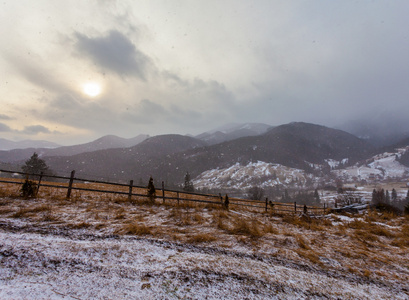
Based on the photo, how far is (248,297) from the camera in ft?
8.64

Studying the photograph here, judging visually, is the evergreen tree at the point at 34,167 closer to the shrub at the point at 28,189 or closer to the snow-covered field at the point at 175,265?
the shrub at the point at 28,189

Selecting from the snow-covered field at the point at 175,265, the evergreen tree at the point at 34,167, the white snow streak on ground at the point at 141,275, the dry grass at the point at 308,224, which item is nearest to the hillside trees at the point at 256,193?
the dry grass at the point at 308,224

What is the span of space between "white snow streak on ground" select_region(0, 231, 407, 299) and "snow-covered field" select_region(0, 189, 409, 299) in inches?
0.6

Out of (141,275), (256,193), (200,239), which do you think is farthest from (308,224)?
(256,193)

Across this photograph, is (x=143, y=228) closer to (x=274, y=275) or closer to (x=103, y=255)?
(x=103, y=255)

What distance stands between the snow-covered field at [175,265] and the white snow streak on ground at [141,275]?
1 cm

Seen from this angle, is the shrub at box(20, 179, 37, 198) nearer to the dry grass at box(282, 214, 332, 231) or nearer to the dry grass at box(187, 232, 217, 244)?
the dry grass at box(187, 232, 217, 244)

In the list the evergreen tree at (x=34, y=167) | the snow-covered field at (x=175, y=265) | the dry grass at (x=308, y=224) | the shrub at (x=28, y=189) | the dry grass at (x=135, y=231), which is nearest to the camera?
the snow-covered field at (x=175, y=265)

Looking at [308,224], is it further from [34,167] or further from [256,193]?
[34,167]

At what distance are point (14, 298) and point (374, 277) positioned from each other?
633 cm

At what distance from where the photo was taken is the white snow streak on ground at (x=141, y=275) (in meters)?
2.45

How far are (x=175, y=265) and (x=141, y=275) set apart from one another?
645mm

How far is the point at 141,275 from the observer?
2906mm

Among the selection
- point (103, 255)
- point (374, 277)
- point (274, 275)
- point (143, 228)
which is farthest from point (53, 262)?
point (374, 277)
